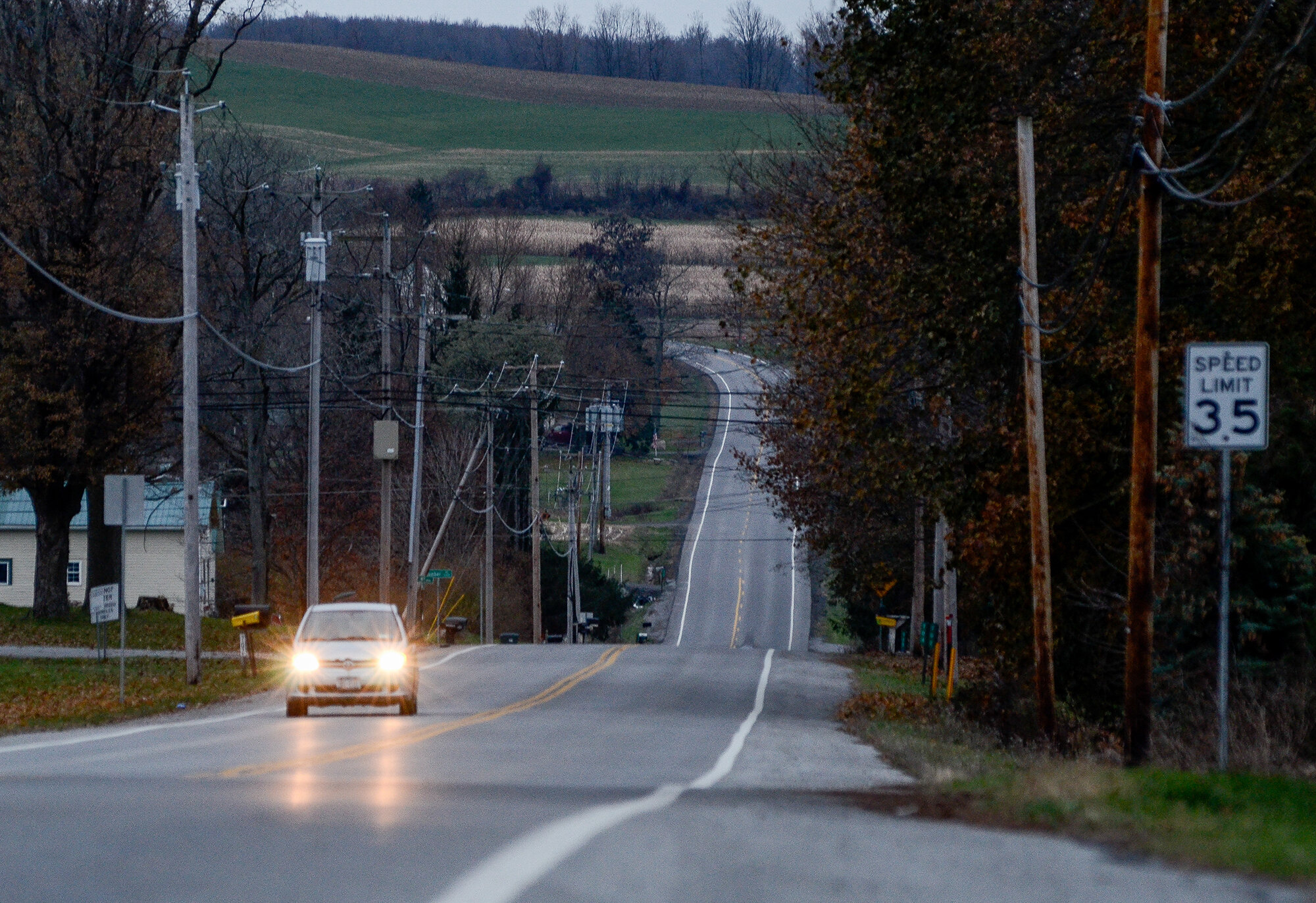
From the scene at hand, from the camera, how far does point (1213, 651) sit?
62.7 feet

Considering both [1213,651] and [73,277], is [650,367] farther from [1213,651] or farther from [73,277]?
[1213,651]

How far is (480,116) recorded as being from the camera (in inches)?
6147

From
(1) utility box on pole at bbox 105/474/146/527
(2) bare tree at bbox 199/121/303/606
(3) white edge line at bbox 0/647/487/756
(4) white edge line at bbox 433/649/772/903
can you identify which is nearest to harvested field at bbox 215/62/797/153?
(2) bare tree at bbox 199/121/303/606

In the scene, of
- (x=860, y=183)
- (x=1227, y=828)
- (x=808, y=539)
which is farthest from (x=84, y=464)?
(x=1227, y=828)

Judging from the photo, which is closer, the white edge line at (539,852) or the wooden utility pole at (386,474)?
the white edge line at (539,852)

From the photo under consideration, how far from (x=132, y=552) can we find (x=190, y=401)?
4289 cm

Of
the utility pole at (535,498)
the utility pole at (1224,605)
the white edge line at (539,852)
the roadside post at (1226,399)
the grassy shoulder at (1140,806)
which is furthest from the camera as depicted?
the utility pole at (535,498)

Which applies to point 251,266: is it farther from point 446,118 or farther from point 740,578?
point 446,118

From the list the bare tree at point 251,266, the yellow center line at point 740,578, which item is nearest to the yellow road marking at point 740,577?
the yellow center line at point 740,578

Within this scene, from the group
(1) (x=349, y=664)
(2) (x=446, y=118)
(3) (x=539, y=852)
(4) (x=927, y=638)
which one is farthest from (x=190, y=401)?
(2) (x=446, y=118)

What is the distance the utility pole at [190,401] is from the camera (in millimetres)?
28953

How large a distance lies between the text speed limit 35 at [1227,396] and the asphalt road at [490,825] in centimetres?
396

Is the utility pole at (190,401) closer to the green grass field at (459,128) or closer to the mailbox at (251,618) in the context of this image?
the mailbox at (251,618)

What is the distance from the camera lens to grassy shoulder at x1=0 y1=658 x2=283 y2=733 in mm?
22812
